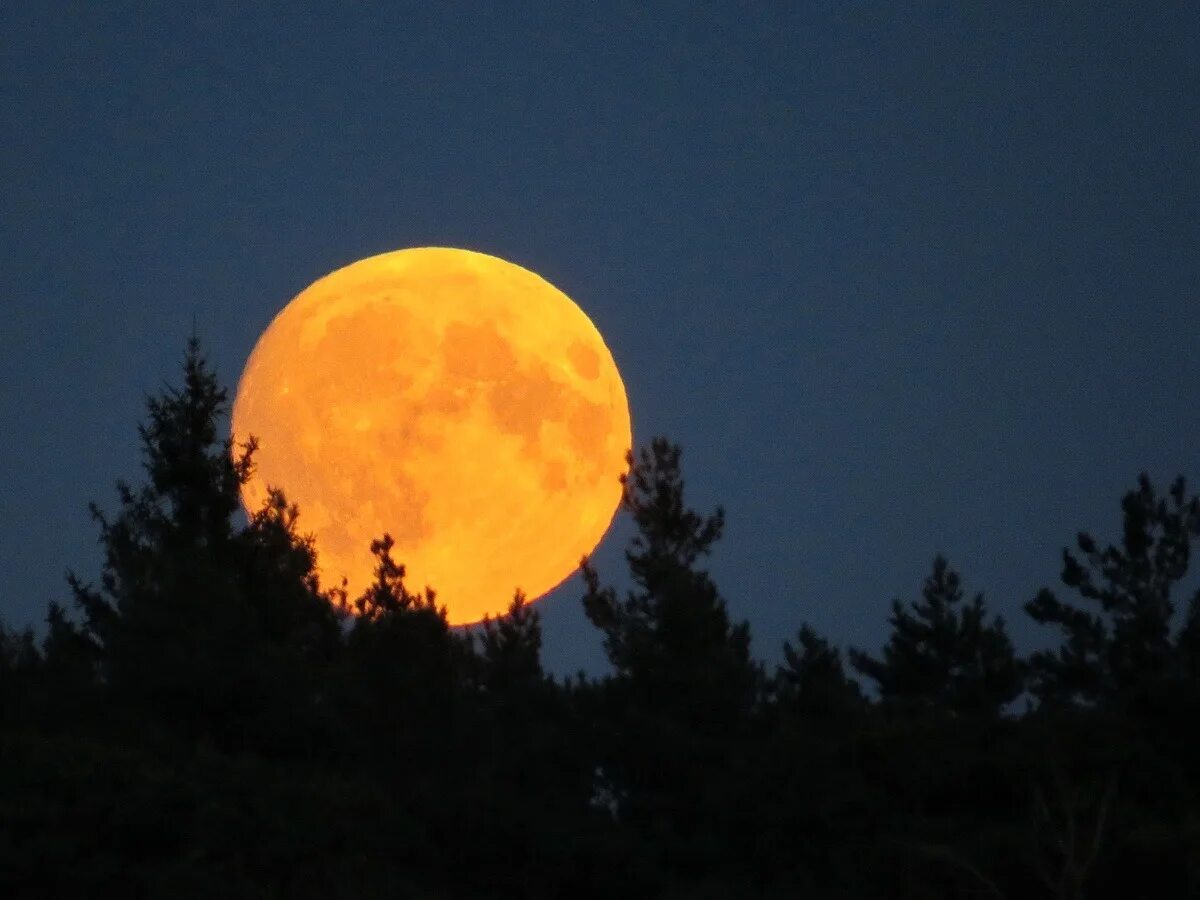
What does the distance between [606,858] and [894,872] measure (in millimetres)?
3285

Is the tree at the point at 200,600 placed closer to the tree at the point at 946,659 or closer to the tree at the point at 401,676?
the tree at the point at 401,676

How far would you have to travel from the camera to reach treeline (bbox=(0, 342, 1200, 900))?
2036 cm

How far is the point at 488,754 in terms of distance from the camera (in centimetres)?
2766

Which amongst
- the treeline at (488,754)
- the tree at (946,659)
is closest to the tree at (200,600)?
the treeline at (488,754)

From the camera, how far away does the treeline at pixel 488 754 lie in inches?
802

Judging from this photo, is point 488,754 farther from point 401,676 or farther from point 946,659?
point 946,659

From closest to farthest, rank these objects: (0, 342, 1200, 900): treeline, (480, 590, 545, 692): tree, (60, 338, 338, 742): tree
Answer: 1. (0, 342, 1200, 900): treeline
2. (60, 338, 338, 742): tree
3. (480, 590, 545, 692): tree

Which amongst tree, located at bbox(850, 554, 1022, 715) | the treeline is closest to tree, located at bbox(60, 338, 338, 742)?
the treeline

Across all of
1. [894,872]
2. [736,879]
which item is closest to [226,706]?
[736,879]

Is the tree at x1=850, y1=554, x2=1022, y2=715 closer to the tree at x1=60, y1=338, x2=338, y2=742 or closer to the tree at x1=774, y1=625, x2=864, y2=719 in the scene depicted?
the tree at x1=774, y1=625, x2=864, y2=719

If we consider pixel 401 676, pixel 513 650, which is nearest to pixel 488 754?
pixel 401 676

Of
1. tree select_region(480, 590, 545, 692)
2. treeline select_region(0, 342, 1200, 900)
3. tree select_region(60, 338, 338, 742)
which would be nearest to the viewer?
treeline select_region(0, 342, 1200, 900)

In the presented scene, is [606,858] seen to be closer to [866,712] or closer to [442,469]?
[866,712]

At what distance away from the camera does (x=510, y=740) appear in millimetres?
28047
